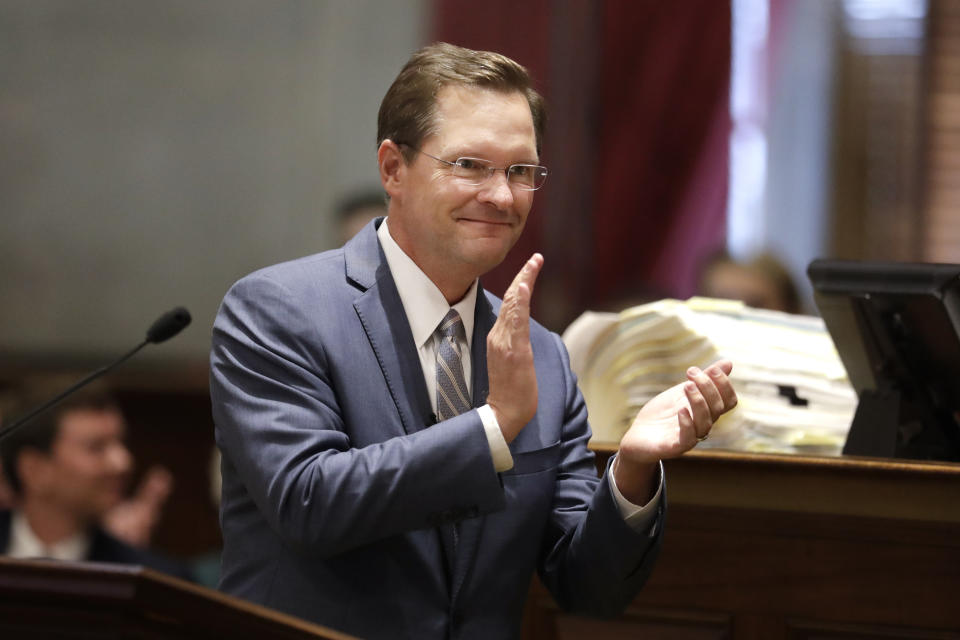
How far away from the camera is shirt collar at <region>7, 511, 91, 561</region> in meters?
4.00

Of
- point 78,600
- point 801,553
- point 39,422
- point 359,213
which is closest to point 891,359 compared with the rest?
point 801,553

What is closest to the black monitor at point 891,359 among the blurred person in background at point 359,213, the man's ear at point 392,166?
the man's ear at point 392,166

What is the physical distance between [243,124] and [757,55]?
2255mm

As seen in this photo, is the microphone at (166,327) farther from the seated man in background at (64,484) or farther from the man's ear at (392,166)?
the seated man in background at (64,484)

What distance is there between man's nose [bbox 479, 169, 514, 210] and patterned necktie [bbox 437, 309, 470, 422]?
0.20 m

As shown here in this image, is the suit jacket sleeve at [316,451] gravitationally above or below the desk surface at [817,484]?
above

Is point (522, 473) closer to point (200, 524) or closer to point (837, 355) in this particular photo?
point (837, 355)

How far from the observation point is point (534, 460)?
6.50 feet

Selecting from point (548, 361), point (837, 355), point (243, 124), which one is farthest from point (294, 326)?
point (243, 124)

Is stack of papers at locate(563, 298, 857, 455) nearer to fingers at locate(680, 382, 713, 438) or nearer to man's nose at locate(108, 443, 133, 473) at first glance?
fingers at locate(680, 382, 713, 438)

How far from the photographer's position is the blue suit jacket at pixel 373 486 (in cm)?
172

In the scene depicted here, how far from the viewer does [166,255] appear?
230 inches

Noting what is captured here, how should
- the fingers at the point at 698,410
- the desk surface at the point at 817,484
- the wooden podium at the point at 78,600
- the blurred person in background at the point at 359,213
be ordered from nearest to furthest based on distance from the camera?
the wooden podium at the point at 78,600
the fingers at the point at 698,410
the desk surface at the point at 817,484
the blurred person in background at the point at 359,213

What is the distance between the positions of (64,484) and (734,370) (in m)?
2.42
